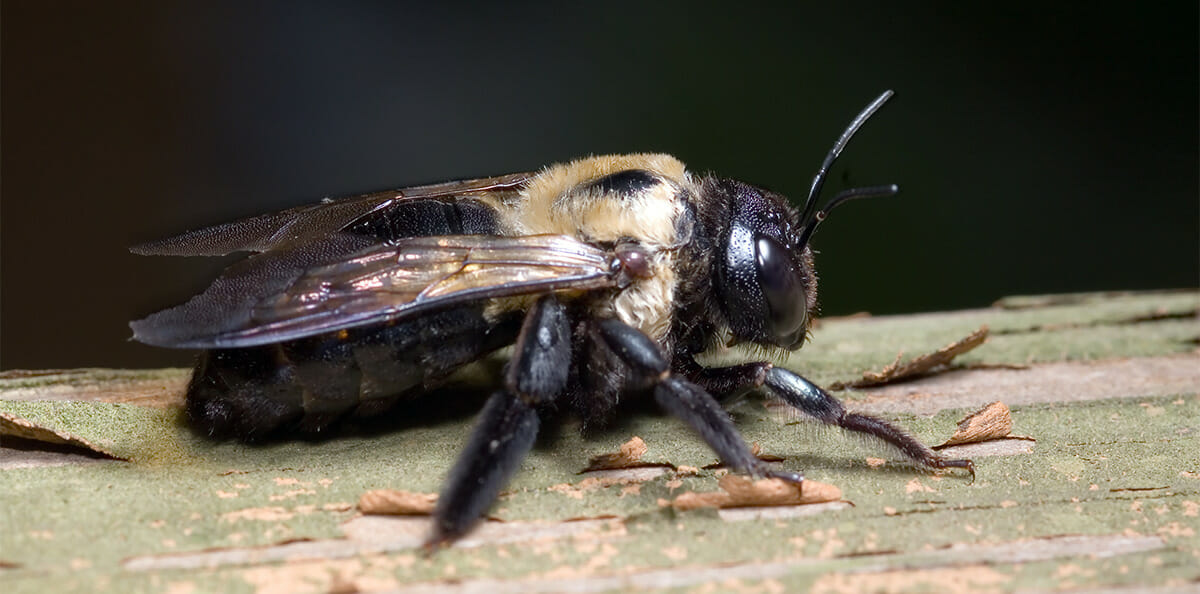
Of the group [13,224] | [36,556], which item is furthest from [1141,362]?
[13,224]

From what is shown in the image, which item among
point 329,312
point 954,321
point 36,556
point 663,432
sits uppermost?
point 329,312

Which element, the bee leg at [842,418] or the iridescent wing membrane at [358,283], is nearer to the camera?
the iridescent wing membrane at [358,283]

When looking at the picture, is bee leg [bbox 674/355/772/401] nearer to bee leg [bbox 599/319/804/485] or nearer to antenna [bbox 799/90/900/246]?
bee leg [bbox 599/319/804/485]

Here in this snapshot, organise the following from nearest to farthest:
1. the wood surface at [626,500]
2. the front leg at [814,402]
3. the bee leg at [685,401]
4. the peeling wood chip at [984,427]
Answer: the wood surface at [626,500] → the bee leg at [685,401] → the front leg at [814,402] → the peeling wood chip at [984,427]

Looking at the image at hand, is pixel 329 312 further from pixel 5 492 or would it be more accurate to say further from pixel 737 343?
pixel 737 343

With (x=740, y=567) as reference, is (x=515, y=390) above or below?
above

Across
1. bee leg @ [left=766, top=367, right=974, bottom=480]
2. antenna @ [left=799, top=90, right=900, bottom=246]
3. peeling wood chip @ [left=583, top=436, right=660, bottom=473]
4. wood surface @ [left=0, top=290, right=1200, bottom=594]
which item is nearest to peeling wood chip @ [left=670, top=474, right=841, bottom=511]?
wood surface @ [left=0, top=290, right=1200, bottom=594]

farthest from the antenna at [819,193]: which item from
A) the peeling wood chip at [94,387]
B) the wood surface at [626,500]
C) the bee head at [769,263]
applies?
the peeling wood chip at [94,387]

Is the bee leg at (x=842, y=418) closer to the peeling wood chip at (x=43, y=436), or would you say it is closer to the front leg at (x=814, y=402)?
the front leg at (x=814, y=402)

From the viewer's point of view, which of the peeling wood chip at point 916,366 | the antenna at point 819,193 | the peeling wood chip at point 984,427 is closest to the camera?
the peeling wood chip at point 984,427
